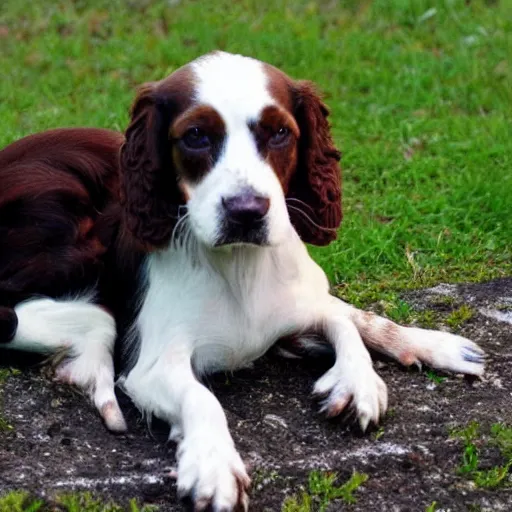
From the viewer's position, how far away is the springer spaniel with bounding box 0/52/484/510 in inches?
154

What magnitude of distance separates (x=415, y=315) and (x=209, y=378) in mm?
1181

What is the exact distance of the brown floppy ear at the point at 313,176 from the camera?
434 centimetres

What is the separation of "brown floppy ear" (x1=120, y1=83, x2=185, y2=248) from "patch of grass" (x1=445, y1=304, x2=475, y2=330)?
1470 millimetres

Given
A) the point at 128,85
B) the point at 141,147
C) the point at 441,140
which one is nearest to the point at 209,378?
the point at 141,147

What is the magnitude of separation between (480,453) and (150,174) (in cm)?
155

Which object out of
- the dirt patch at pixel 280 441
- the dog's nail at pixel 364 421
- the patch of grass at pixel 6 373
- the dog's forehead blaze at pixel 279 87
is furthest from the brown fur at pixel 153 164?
the dog's nail at pixel 364 421

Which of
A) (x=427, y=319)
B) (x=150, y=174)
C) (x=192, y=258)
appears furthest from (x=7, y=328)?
(x=427, y=319)

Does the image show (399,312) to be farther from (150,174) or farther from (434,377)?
(150,174)

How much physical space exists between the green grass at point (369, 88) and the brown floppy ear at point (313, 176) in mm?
1117

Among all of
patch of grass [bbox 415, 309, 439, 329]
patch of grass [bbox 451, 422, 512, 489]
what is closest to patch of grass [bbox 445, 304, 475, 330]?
patch of grass [bbox 415, 309, 439, 329]

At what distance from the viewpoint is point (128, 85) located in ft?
29.3

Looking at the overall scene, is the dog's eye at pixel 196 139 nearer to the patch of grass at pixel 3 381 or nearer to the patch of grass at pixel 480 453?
the patch of grass at pixel 3 381

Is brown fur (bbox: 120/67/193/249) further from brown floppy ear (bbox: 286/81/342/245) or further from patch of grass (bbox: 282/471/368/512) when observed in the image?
patch of grass (bbox: 282/471/368/512)

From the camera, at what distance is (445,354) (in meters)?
4.61
